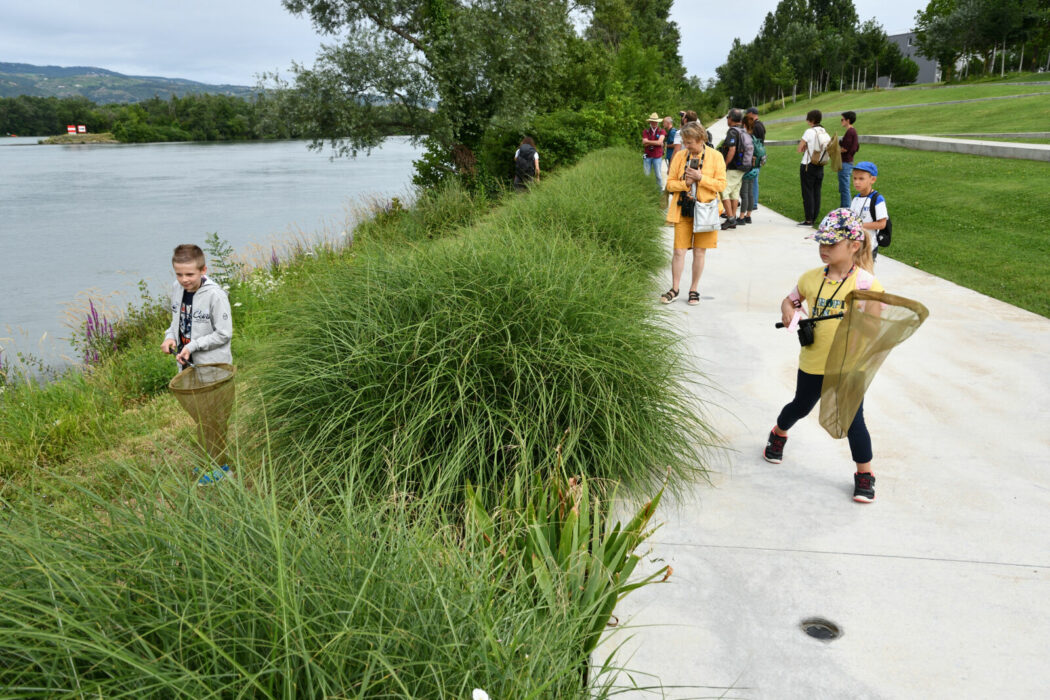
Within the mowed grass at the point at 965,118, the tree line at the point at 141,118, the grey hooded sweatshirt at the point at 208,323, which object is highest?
the tree line at the point at 141,118

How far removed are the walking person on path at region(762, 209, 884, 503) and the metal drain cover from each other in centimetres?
108

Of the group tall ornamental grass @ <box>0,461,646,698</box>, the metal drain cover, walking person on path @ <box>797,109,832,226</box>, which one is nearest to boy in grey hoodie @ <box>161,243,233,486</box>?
tall ornamental grass @ <box>0,461,646,698</box>

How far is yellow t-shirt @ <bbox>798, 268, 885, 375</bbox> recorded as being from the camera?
3.83 m

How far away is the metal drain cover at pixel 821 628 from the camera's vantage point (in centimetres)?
273

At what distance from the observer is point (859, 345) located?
3570mm

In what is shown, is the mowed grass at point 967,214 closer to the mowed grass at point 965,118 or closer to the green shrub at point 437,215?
the green shrub at point 437,215

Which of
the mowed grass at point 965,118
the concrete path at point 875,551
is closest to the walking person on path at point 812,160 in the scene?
the concrete path at point 875,551

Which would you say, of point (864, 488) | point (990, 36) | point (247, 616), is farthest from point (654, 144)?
point (990, 36)

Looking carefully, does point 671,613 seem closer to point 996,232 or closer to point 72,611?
point 72,611

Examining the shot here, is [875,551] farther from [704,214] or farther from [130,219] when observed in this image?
[130,219]

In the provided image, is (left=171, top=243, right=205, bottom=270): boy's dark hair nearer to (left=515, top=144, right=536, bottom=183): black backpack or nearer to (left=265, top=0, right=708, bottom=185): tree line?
(left=515, top=144, right=536, bottom=183): black backpack

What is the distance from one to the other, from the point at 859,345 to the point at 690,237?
4.16m

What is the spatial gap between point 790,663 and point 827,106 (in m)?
59.7

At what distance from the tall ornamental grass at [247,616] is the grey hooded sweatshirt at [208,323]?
2.29 metres
